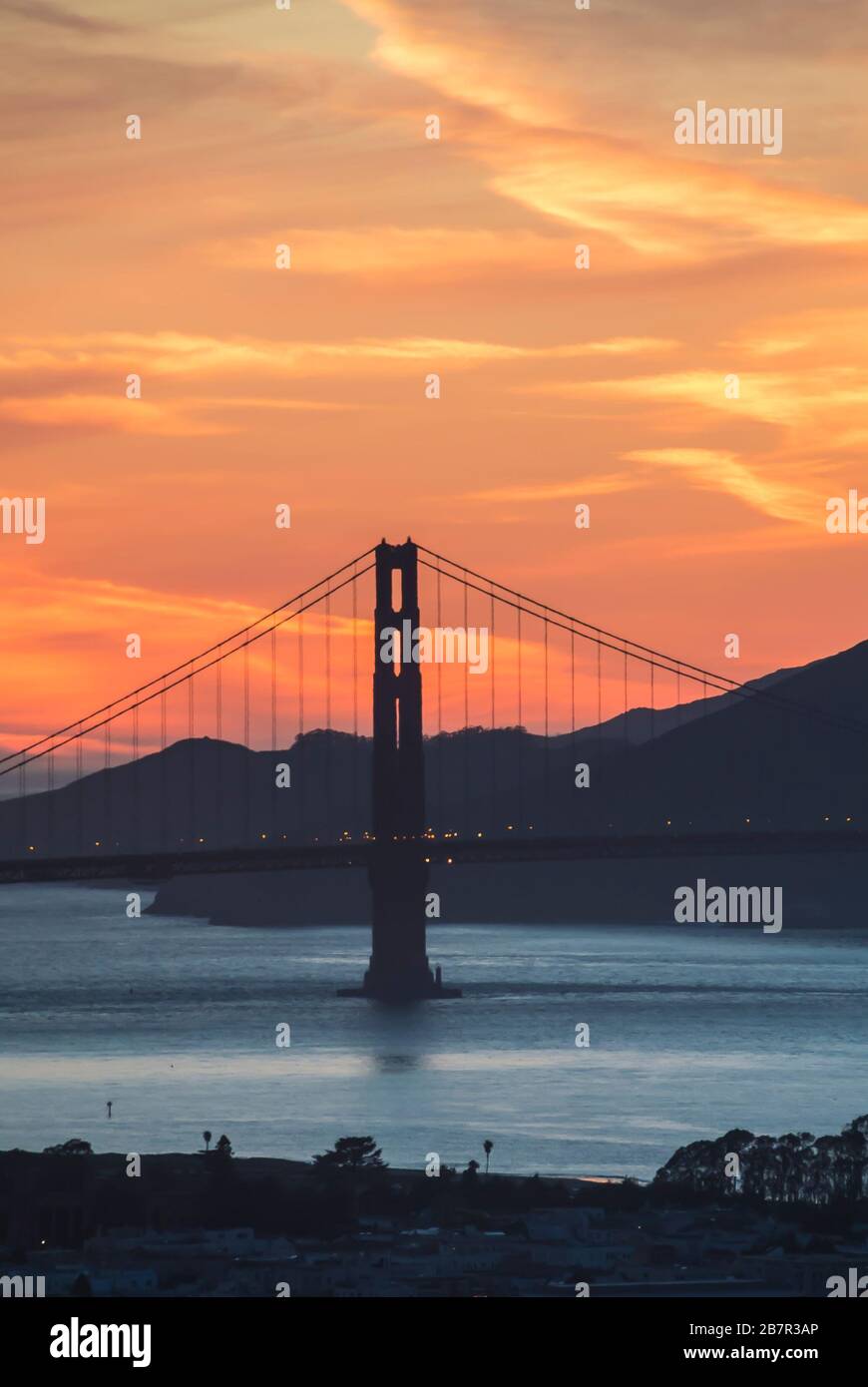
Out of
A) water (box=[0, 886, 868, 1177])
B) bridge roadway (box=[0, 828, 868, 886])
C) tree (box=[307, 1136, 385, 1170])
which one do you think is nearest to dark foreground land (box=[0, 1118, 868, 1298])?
tree (box=[307, 1136, 385, 1170])

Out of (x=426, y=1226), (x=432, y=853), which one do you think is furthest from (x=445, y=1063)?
(x=426, y=1226)

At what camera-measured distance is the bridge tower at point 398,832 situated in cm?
8525

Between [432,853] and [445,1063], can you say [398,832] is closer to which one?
[432,853]

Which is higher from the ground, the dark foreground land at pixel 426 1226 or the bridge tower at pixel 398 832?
the bridge tower at pixel 398 832

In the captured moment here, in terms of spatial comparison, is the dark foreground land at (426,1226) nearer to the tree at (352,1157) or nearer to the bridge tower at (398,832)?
the tree at (352,1157)

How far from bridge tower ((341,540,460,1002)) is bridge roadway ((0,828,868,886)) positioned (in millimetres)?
498

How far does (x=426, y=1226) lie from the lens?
118ft

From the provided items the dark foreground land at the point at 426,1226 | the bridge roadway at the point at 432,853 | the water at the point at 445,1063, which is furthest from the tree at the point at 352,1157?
the bridge roadway at the point at 432,853

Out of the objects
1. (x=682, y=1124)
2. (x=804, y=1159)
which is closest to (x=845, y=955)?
(x=682, y=1124)

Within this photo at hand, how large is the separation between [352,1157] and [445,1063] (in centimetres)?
2577

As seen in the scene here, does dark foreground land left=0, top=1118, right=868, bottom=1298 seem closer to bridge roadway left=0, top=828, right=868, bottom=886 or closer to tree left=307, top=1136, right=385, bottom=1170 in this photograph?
tree left=307, top=1136, right=385, bottom=1170

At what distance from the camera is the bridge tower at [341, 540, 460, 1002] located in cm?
8525

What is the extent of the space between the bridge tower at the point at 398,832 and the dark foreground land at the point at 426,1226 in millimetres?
38381
